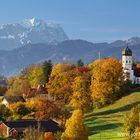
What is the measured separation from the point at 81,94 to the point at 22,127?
87.7ft

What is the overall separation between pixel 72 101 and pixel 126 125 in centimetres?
4480

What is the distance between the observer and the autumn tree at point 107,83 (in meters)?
123

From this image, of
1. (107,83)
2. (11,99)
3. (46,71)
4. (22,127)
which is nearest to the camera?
(22,127)

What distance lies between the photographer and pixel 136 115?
79375 millimetres

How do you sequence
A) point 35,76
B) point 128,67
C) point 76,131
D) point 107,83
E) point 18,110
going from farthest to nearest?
point 35,76 → point 128,67 → point 107,83 → point 18,110 → point 76,131

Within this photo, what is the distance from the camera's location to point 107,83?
125 metres

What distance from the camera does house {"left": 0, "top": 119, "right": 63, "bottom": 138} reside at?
3908 inches

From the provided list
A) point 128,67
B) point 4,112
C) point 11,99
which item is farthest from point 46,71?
point 4,112

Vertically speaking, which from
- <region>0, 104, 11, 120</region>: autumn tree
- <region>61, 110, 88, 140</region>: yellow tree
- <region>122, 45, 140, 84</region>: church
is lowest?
<region>61, 110, 88, 140</region>: yellow tree

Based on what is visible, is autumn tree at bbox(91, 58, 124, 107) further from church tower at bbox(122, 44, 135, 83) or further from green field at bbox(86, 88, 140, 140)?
church tower at bbox(122, 44, 135, 83)

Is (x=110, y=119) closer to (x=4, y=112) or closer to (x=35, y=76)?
(x=4, y=112)

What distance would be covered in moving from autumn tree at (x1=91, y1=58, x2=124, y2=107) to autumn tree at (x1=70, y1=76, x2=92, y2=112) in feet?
4.68

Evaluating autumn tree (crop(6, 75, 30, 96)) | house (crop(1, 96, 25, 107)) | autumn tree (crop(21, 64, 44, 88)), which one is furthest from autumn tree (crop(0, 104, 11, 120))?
autumn tree (crop(21, 64, 44, 88))

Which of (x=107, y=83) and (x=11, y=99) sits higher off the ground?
(x=107, y=83)
